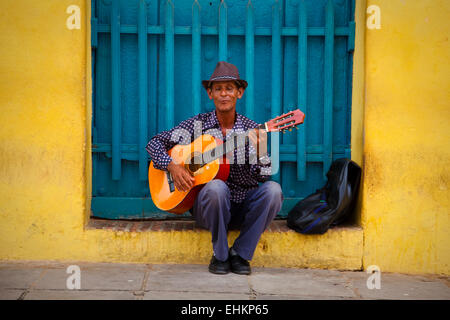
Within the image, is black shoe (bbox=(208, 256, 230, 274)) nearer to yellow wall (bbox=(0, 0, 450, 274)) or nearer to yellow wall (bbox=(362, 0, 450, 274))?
yellow wall (bbox=(0, 0, 450, 274))

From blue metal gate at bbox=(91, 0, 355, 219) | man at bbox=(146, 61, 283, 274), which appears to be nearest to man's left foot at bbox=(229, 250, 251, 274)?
Result: man at bbox=(146, 61, 283, 274)

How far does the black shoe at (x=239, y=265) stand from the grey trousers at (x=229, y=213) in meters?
0.06

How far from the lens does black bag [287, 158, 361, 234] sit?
11.0ft

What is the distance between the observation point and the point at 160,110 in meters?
3.72

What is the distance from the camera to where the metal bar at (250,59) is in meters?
3.56

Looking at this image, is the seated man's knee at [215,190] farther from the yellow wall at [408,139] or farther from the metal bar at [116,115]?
the yellow wall at [408,139]

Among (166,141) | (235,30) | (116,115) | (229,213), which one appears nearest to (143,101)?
(116,115)

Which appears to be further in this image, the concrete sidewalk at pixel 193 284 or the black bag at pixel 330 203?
the black bag at pixel 330 203

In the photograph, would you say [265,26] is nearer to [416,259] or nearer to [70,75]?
[70,75]

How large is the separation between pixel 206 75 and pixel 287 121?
1024 mm

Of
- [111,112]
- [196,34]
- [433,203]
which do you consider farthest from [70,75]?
[433,203]

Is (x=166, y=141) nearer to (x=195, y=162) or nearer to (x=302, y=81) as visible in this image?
(x=195, y=162)

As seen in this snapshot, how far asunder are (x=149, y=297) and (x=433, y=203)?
2125 mm

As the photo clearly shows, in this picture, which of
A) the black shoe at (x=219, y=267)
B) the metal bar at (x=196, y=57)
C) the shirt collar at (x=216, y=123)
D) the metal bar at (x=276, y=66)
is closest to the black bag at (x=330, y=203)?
the metal bar at (x=276, y=66)
